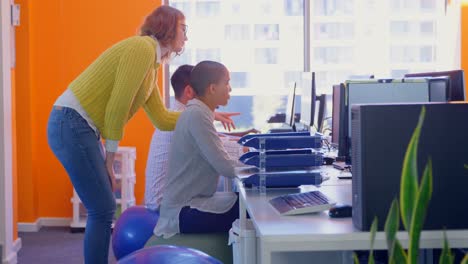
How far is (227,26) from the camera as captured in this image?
616 cm

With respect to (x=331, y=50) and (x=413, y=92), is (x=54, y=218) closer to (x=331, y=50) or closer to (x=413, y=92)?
(x=331, y=50)

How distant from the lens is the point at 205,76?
3053 millimetres

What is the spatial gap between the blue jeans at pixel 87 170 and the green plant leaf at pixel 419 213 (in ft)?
5.49

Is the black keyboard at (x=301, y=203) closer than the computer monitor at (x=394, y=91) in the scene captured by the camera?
Yes

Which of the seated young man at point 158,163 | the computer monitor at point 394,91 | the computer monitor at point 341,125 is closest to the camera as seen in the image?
the computer monitor at point 394,91

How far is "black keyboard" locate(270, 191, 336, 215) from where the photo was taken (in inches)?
75.0

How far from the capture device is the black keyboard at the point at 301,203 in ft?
6.25

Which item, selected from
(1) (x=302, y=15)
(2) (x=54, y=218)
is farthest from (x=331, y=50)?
(2) (x=54, y=218)

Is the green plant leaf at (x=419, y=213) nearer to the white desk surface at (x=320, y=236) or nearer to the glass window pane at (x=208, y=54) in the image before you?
the white desk surface at (x=320, y=236)

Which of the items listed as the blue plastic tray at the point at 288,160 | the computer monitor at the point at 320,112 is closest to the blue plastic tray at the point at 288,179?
the blue plastic tray at the point at 288,160

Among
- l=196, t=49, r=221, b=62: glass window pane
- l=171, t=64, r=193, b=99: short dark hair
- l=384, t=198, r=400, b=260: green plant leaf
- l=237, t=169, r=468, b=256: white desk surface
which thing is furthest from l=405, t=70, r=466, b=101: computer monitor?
l=196, t=49, r=221, b=62: glass window pane

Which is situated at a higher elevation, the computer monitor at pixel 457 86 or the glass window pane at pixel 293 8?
the glass window pane at pixel 293 8

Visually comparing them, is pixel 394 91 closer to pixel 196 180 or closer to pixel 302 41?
pixel 196 180

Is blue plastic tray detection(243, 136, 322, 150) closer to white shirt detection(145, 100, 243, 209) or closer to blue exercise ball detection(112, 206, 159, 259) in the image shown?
white shirt detection(145, 100, 243, 209)
